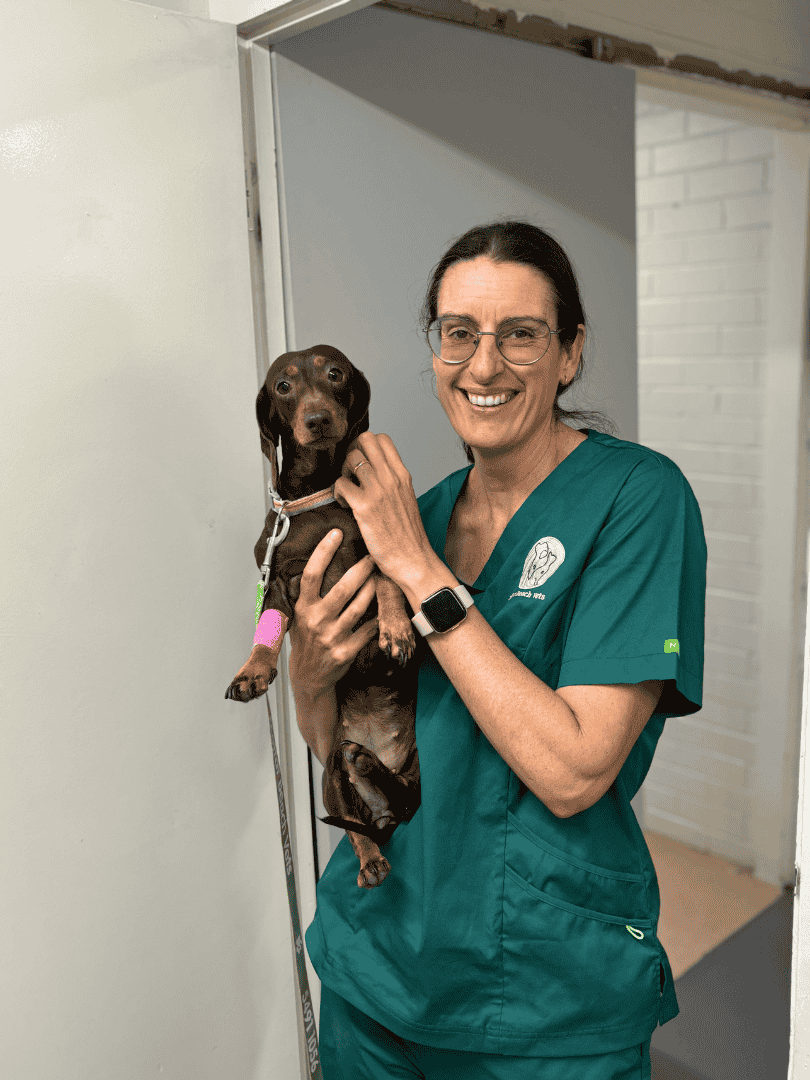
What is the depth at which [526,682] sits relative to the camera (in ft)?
3.39

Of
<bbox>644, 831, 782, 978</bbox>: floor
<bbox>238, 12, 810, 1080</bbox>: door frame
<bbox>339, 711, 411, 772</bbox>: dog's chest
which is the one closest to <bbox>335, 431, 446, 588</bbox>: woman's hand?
<bbox>339, 711, 411, 772</bbox>: dog's chest

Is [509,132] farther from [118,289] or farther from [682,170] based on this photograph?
[682,170]

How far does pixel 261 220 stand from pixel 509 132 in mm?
678

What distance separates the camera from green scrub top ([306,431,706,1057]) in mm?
1071

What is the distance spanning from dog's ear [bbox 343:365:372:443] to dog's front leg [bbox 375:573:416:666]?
20cm

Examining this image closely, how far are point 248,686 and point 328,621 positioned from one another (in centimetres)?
17

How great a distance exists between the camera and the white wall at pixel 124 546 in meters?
1.24

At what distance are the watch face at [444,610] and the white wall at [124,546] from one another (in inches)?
20.4

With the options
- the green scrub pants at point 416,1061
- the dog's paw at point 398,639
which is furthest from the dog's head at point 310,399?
the green scrub pants at point 416,1061

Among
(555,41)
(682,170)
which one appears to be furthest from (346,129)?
(682,170)

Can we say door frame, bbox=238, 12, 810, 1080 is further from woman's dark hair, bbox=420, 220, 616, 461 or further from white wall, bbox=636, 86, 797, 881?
woman's dark hair, bbox=420, 220, 616, 461

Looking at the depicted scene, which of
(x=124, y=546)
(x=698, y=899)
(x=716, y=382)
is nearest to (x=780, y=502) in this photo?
(x=716, y=382)

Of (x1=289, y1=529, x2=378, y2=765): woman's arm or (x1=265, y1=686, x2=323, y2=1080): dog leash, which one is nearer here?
(x1=289, y1=529, x2=378, y2=765): woman's arm

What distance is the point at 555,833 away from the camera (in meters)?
1.12
